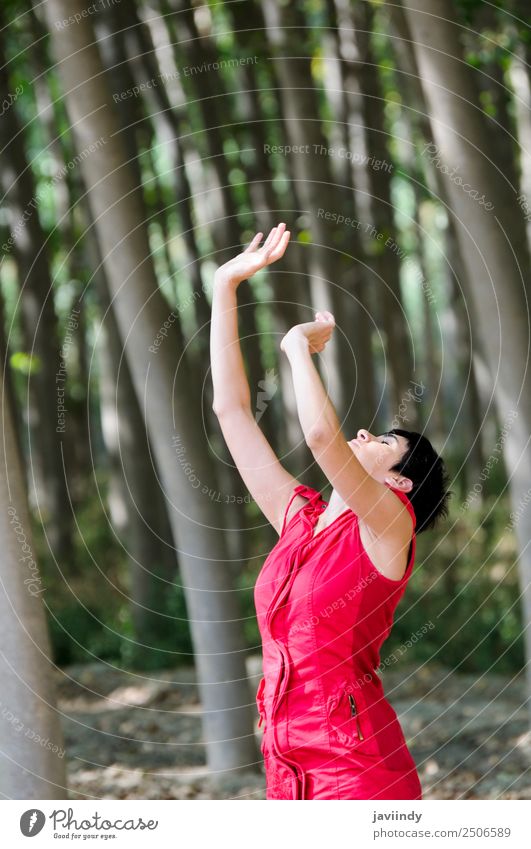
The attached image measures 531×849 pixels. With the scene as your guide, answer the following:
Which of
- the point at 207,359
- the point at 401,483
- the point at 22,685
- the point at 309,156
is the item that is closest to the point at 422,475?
the point at 401,483

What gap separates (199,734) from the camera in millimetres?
10250

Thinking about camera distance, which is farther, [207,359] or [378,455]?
[207,359]

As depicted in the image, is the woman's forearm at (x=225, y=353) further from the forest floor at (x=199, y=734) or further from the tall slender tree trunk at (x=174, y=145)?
the tall slender tree trunk at (x=174, y=145)

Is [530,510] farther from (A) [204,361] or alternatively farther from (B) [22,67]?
(B) [22,67]

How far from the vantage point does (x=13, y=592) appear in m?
5.46

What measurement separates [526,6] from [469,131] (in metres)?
4.06

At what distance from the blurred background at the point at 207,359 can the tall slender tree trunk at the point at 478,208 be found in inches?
0.7

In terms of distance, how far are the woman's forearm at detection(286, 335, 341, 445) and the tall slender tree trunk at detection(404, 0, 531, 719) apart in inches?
142

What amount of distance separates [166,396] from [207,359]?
941 centimetres

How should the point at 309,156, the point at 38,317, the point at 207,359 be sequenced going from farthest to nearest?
the point at 207,359 → the point at 38,317 → the point at 309,156

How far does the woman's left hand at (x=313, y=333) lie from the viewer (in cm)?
382

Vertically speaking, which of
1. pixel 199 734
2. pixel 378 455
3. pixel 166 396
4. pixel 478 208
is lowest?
pixel 199 734

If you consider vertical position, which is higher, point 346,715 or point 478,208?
point 478,208

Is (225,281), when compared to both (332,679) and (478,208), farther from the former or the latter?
(478,208)
